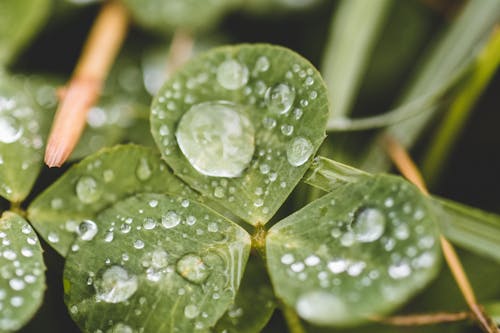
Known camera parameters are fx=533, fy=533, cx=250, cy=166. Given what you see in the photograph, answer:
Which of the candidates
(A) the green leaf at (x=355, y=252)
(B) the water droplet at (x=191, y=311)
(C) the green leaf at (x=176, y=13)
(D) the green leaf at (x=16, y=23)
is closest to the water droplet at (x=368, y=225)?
(A) the green leaf at (x=355, y=252)

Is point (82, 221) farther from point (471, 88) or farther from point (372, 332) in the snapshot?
point (471, 88)

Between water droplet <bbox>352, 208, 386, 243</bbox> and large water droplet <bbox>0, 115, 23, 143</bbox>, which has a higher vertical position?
water droplet <bbox>352, 208, 386, 243</bbox>

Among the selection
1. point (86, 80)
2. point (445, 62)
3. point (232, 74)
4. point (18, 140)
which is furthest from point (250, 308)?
point (445, 62)

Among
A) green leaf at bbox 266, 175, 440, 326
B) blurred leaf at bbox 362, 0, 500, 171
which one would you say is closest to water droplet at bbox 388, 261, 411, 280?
green leaf at bbox 266, 175, 440, 326

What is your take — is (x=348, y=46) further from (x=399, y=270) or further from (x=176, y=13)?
(x=399, y=270)

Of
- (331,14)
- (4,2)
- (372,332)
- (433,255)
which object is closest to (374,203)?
(433,255)

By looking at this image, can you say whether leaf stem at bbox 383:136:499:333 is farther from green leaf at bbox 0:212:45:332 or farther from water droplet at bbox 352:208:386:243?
green leaf at bbox 0:212:45:332
